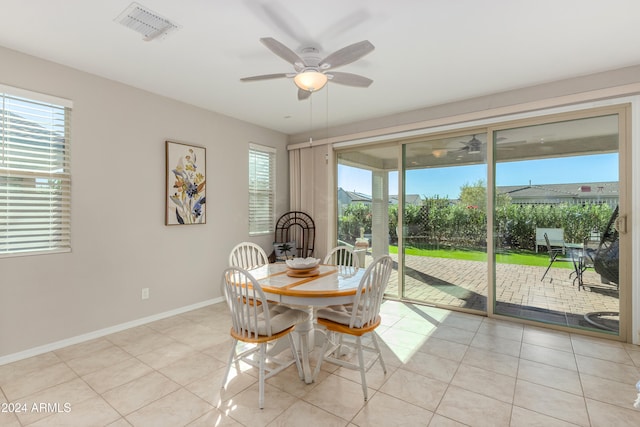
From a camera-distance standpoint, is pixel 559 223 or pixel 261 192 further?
pixel 261 192

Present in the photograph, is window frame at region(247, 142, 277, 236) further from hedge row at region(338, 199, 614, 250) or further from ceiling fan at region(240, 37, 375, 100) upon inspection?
ceiling fan at region(240, 37, 375, 100)

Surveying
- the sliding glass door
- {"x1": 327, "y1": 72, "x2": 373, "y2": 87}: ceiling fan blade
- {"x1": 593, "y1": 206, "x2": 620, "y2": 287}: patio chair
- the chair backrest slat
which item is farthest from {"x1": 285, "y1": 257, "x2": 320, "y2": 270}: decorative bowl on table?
{"x1": 593, "y1": 206, "x2": 620, "y2": 287}: patio chair

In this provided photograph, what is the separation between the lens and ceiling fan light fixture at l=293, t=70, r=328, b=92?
7.56 ft

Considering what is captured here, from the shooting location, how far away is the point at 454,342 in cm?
300

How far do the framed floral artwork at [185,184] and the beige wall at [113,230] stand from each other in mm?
91

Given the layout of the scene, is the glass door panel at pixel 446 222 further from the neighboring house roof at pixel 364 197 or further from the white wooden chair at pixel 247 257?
the white wooden chair at pixel 247 257

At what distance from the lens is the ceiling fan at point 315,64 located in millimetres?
2025

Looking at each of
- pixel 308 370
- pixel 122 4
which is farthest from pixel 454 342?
pixel 122 4

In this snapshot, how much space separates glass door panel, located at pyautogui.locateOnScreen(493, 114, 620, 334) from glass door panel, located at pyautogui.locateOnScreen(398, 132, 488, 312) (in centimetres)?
21

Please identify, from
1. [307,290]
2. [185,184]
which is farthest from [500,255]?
[185,184]

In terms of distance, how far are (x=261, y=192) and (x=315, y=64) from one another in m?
2.90

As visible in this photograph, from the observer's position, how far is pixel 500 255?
3.67m

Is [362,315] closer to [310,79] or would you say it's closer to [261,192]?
[310,79]

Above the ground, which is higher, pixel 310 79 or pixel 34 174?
pixel 310 79
